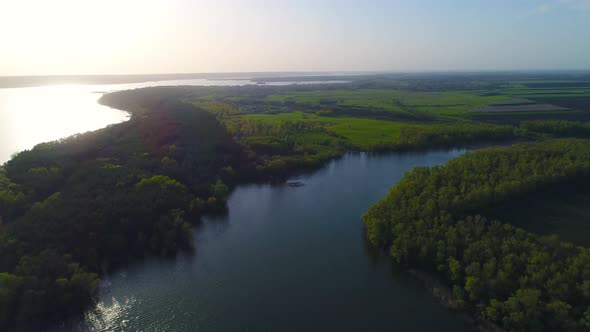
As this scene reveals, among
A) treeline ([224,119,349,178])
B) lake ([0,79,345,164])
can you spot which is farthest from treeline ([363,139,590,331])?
lake ([0,79,345,164])

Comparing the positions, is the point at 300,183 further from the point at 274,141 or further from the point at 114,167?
the point at 114,167

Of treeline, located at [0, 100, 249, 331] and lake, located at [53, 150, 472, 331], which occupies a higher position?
treeline, located at [0, 100, 249, 331]

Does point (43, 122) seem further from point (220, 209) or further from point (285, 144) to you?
point (220, 209)

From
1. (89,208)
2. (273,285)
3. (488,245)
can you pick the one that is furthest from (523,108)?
(89,208)

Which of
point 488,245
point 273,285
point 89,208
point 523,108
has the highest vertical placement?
point 523,108

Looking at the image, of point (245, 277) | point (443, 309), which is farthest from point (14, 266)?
point (443, 309)

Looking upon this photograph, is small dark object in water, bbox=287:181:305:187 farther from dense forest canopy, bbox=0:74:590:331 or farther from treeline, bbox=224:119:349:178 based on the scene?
dense forest canopy, bbox=0:74:590:331

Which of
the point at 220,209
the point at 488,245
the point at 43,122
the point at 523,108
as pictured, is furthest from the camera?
the point at 523,108
